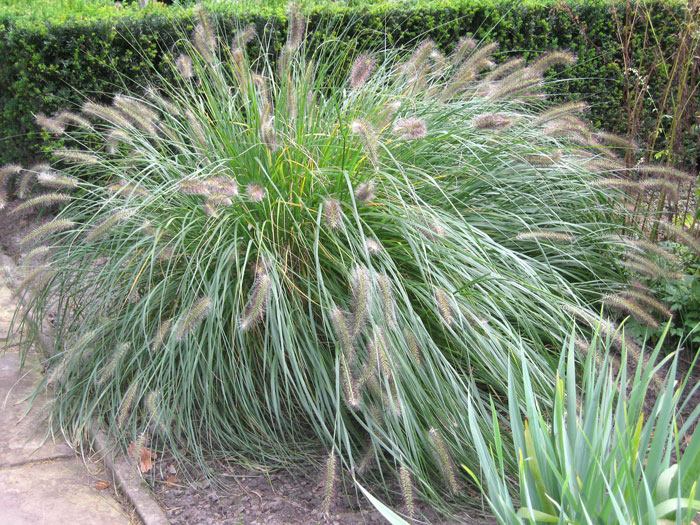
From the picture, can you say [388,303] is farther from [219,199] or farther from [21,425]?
[21,425]

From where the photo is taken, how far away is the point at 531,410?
1.95 m

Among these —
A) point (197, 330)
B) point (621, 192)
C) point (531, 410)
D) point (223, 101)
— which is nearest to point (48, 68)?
point (223, 101)

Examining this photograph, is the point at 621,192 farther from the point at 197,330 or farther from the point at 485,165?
the point at 197,330

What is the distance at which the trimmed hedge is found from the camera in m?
4.83

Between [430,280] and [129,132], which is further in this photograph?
[129,132]

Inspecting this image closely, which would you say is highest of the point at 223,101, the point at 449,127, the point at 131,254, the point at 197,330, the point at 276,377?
the point at 223,101

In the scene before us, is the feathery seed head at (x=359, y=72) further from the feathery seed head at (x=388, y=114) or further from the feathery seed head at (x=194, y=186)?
the feathery seed head at (x=194, y=186)

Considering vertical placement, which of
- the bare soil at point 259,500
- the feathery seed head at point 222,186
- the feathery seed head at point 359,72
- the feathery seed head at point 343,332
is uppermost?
the feathery seed head at point 359,72

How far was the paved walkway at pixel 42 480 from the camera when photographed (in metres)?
2.51

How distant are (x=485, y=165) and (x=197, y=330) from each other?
173 centimetres

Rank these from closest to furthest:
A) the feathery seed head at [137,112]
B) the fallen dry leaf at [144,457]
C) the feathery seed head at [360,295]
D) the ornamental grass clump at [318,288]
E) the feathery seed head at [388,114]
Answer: the feathery seed head at [360,295], the ornamental grass clump at [318,288], the fallen dry leaf at [144,457], the feathery seed head at [388,114], the feathery seed head at [137,112]

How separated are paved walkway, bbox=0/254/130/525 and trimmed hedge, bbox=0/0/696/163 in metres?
2.30

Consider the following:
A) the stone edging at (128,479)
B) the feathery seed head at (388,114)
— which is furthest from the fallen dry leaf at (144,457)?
the feathery seed head at (388,114)

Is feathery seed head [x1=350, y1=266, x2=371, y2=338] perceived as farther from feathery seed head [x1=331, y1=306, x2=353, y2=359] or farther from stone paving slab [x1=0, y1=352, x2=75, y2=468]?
stone paving slab [x1=0, y1=352, x2=75, y2=468]
